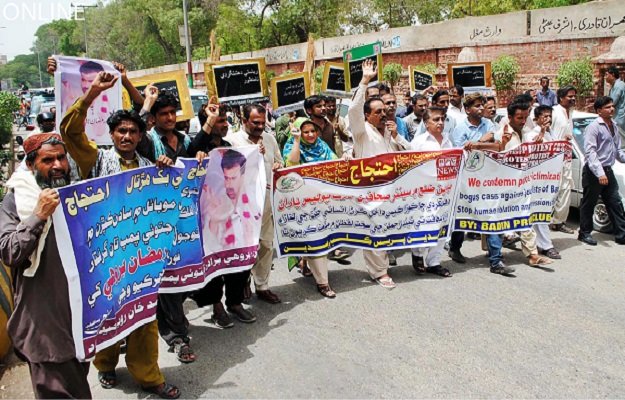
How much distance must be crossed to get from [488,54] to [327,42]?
34.3ft

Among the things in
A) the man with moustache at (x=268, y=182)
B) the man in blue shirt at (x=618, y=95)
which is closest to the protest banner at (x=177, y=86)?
the man with moustache at (x=268, y=182)

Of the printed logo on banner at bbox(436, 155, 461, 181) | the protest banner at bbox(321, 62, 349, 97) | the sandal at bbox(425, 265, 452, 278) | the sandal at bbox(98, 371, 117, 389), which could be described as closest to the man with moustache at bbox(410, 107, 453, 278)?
the sandal at bbox(425, 265, 452, 278)

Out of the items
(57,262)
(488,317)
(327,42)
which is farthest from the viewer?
(327,42)

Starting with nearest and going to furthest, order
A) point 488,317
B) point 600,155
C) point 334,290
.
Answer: point 488,317 < point 334,290 < point 600,155

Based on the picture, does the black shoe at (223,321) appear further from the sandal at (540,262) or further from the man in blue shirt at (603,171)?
the man in blue shirt at (603,171)

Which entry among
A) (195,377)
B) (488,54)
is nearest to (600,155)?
(195,377)

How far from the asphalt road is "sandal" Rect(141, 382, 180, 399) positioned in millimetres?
81

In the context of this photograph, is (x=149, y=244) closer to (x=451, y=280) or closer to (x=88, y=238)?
(x=88, y=238)

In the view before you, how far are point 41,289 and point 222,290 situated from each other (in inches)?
80.6

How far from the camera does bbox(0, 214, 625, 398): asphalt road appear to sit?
3814 millimetres

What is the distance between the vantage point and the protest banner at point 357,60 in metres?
6.43

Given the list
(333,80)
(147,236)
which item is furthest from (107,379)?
(333,80)

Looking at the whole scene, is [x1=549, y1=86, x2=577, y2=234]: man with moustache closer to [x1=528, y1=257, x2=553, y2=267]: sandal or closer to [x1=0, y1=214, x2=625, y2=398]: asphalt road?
[x1=528, y1=257, x2=553, y2=267]: sandal

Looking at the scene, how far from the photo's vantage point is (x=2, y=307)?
14.5 feet
